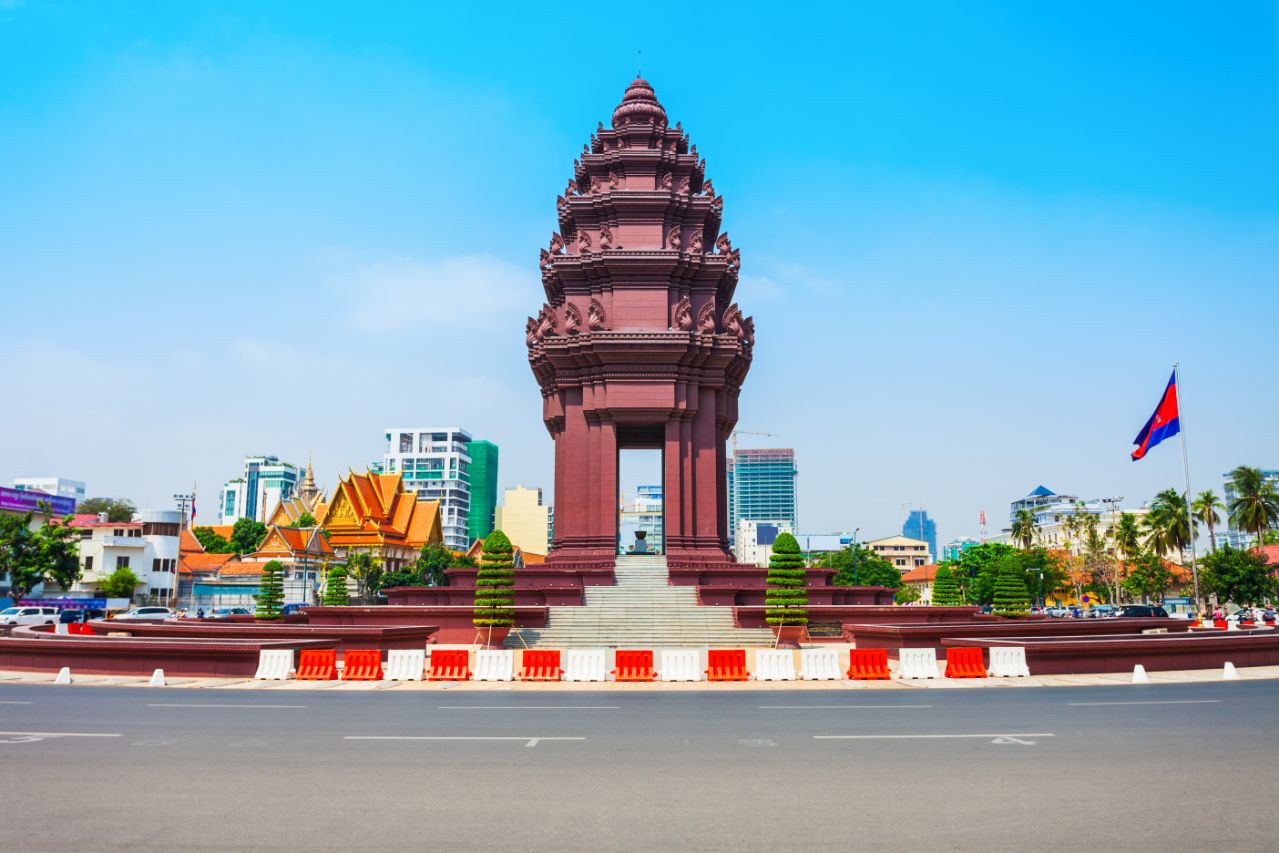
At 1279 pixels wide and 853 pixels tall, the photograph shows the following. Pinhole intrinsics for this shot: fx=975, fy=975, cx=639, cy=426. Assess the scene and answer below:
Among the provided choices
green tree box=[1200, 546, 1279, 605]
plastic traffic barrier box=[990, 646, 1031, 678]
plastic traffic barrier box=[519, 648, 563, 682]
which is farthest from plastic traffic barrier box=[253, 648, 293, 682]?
green tree box=[1200, 546, 1279, 605]

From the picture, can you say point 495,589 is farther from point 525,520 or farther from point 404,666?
point 525,520

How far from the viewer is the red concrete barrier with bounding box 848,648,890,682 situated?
81.8ft

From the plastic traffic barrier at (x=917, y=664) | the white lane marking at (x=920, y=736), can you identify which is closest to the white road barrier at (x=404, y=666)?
the plastic traffic barrier at (x=917, y=664)

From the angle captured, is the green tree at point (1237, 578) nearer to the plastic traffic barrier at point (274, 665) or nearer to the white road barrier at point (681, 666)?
the white road barrier at point (681, 666)

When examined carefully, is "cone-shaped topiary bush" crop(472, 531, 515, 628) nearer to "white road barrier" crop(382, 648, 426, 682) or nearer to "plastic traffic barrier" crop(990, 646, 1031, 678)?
"white road barrier" crop(382, 648, 426, 682)

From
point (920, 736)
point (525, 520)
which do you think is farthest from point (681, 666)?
point (525, 520)

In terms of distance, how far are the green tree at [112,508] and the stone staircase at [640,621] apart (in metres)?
108

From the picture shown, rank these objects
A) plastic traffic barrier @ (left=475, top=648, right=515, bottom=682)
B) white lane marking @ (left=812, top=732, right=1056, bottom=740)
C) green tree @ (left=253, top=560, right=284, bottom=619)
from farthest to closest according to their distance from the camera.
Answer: green tree @ (left=253, top=560, right=284, bottom=619), plastic traffic barrier @ (left=475, top=648, right=515, bottom=682), white lane marking @ (left=812, top=732, right=1056, bottom=740)

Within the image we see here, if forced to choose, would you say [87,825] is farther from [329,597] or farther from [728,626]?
[329,597]

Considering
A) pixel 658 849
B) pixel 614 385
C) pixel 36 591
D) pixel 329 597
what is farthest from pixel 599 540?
pixel 36 591

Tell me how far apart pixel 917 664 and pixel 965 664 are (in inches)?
47.0

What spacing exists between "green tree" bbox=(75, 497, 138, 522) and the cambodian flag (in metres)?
119

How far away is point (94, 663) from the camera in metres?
25.8

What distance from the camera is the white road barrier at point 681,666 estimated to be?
2473cm
